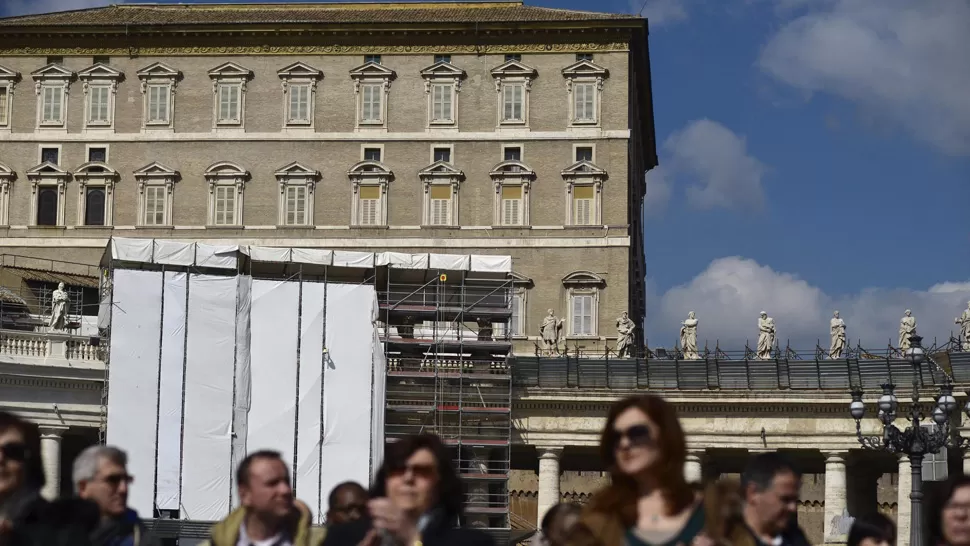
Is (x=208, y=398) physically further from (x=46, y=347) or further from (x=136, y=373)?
(x=46, y=347)

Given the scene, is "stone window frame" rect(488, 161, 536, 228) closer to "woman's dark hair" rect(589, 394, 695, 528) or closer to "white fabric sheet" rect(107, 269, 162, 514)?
"white fabric sheet" rect(107, 269, 162, 514)

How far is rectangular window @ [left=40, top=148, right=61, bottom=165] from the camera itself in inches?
2552

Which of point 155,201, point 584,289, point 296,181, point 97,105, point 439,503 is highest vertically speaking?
point 97,105

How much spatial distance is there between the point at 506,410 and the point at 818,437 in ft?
31.3

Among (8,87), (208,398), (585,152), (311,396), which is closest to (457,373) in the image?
(311,396)

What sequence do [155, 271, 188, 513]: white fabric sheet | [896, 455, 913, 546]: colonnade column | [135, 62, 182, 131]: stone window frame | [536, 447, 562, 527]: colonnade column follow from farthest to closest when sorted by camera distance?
1. [135, 62, 182, 131]: stone window frame
2. [536, 447, 562, 527]: colonnade column
3. [896, 455, 913, 546]: colonnade column
4. [155, 271, 188, 513]: white fabric sheet

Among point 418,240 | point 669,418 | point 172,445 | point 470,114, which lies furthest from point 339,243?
point 669,418

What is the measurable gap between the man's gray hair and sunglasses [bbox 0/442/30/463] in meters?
0.48

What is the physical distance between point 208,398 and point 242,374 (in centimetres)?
133

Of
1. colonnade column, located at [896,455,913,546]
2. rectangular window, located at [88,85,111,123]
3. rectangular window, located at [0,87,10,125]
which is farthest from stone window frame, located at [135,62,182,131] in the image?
colonnade column, located at [896,455,913,546]

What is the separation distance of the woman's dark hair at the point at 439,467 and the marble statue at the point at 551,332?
4834cm

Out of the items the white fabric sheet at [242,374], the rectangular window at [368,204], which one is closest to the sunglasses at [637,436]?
the white fabric sheet at [242,374]

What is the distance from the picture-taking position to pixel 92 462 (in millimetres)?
10422

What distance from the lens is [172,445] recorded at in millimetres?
48875
